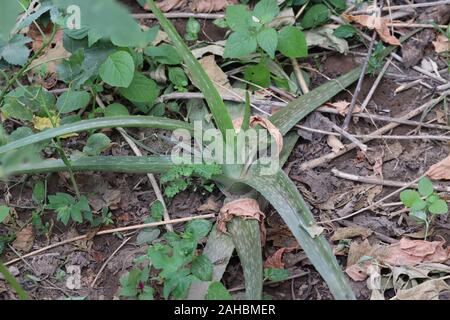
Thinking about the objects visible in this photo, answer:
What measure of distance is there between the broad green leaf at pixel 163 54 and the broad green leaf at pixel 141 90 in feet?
0.34

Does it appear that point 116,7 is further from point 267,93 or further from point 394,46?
point 394,46

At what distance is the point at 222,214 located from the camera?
1758mm

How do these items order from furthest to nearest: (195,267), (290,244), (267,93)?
(267,93), (290,244), (195,267)

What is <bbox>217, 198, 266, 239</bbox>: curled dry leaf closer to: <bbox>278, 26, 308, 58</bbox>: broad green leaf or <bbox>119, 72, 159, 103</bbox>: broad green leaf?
<bbox>119, 72, 159, 103</bbox>: broad green leaf

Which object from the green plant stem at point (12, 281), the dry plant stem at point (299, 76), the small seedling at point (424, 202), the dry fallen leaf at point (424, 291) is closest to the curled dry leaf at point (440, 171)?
the small seedling at point (424, 202)

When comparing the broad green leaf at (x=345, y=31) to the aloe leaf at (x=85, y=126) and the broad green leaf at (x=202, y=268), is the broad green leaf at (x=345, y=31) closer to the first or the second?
the aloe leaf at (x=85, y=126)

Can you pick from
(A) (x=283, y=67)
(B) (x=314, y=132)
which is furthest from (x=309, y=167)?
(A) (x=283, y=67)

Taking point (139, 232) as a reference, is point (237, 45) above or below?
above

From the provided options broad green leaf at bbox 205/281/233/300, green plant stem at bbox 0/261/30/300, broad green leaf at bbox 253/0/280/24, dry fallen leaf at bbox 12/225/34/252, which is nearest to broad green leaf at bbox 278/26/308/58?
broad green leaf at bbox 253/0/280/24

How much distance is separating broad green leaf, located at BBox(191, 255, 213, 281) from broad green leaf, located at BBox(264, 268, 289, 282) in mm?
156

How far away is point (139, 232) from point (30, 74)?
0.74m

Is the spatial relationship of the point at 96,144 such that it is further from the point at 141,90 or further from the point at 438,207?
the point at 438,207

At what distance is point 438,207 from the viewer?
5.52 feet

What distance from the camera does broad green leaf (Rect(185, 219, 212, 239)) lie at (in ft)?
5.43
